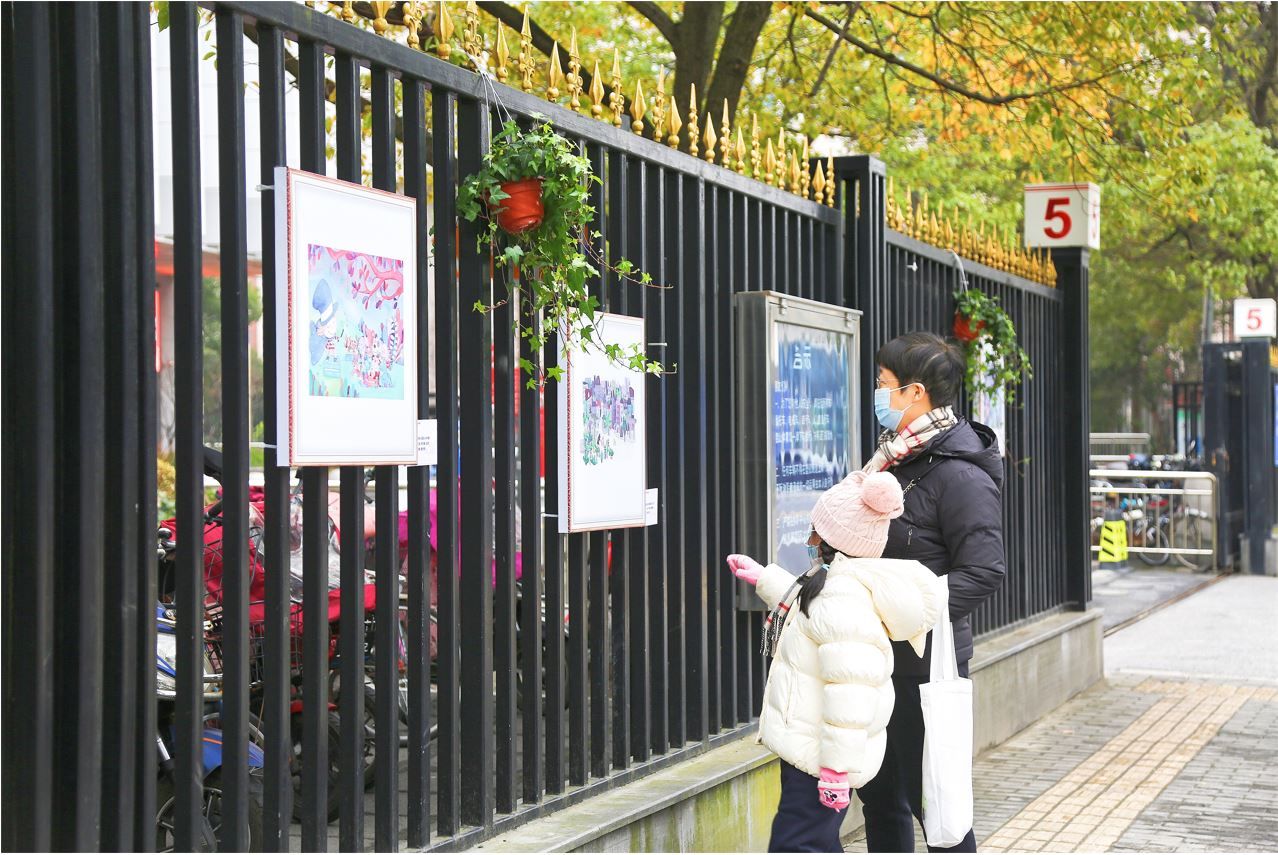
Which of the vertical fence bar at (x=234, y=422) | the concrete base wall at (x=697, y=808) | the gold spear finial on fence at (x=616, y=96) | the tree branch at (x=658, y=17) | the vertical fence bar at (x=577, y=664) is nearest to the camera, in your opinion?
the vertical fence bar at (x=234, y=422)

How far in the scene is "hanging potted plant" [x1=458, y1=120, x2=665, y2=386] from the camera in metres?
4.58

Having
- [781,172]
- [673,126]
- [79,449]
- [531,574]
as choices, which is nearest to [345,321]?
[79,449]

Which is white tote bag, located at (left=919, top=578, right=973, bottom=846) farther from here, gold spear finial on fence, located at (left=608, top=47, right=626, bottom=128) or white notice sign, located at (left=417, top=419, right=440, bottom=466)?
gold spear finial on fence, located at (left=608, top=47, right=626, bottom=128)

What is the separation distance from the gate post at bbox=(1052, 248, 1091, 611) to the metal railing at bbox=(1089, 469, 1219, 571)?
8.23m

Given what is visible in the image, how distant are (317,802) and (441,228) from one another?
167 centimetres

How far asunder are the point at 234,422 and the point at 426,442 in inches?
30.9

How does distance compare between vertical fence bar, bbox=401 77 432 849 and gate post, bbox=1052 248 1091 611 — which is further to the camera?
gate post, bbox=1052 248 1091 611

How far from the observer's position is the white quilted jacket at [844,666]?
3977 millimetres

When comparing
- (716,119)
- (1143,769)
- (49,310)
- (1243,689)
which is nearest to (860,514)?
(49,310)

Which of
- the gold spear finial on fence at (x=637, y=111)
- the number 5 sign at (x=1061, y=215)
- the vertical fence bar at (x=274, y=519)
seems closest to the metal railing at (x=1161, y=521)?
the number 5 sign at (x=1061, y=215)

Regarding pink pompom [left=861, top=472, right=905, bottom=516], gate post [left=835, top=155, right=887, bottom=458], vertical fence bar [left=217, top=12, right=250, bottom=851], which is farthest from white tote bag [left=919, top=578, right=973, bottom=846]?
gate post [left=835, top=155, right=887, bottom=458]

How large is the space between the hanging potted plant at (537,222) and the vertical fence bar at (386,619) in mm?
349

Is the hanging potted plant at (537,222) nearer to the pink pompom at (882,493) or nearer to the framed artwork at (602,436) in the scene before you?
the framed artwork at (602,436)

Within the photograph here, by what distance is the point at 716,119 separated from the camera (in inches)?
400
